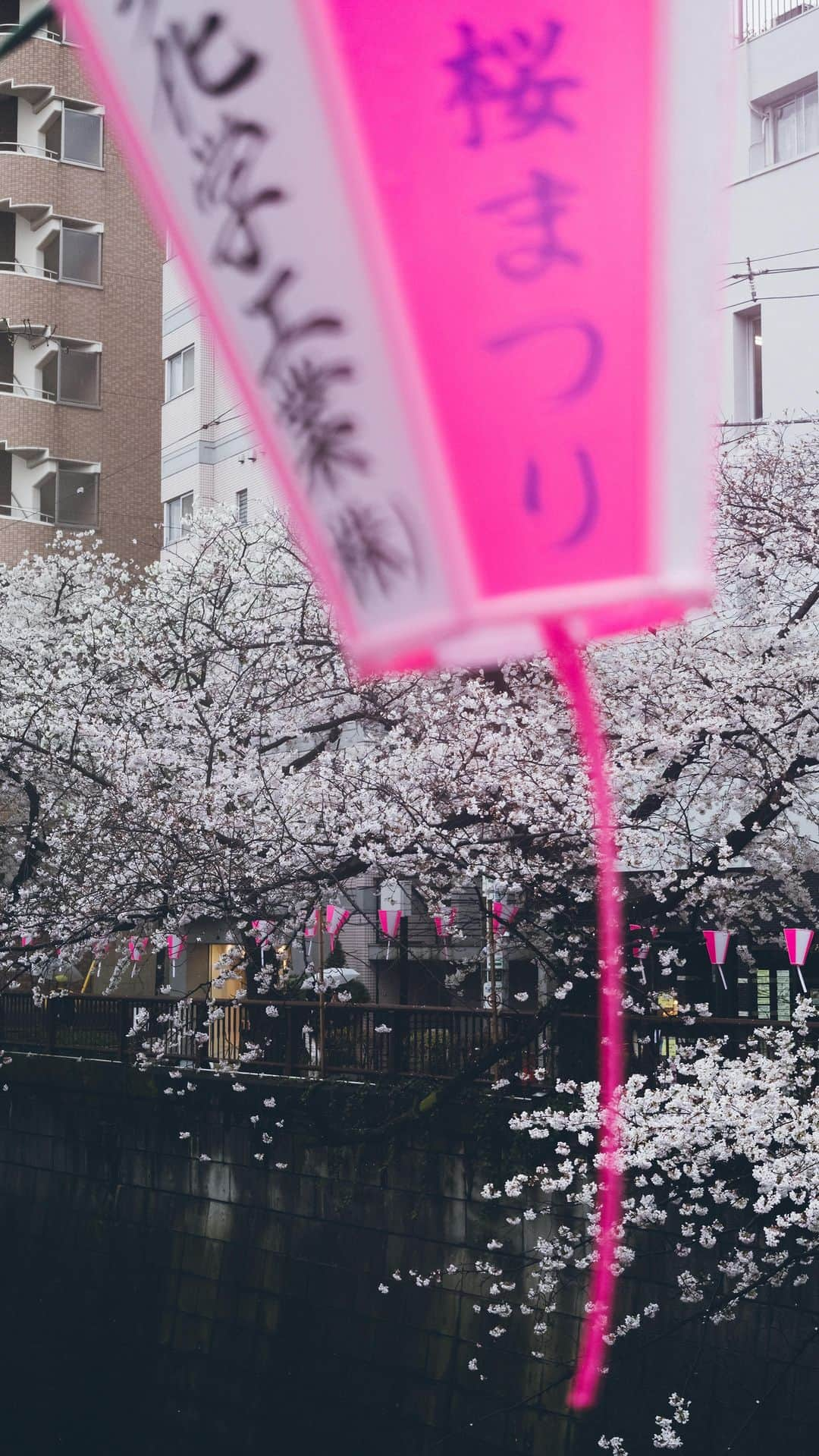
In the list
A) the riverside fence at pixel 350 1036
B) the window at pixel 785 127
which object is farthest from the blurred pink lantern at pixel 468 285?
the window at pixel 785 127

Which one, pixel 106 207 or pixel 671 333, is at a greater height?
pixel 106 207

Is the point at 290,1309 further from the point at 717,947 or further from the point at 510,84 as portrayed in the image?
the point at 510,84

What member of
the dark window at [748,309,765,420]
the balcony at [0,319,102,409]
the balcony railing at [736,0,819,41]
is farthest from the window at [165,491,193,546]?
the balcony railing at [736,0,819,41]

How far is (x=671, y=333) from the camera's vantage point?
5.08 ft

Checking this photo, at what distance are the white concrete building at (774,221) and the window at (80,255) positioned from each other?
1616 centimetres

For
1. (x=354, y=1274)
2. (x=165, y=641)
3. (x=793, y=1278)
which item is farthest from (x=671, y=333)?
(x=165, y=641)

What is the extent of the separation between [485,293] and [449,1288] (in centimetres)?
1173

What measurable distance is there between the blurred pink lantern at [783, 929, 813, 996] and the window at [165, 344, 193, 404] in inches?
725

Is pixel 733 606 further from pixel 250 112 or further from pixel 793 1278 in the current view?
pixel 250 112

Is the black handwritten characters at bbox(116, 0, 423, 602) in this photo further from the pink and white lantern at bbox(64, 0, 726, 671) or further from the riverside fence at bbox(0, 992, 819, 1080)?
the riverside fence at bbox(0, 992, 819, 1080)

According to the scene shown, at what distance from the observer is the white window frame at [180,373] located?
26062 mm

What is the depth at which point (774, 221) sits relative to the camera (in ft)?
55.8

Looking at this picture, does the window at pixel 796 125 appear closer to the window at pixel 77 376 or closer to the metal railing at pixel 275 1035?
the metal railing at pixel 275 1035

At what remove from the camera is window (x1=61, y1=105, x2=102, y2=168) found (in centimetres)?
2991
